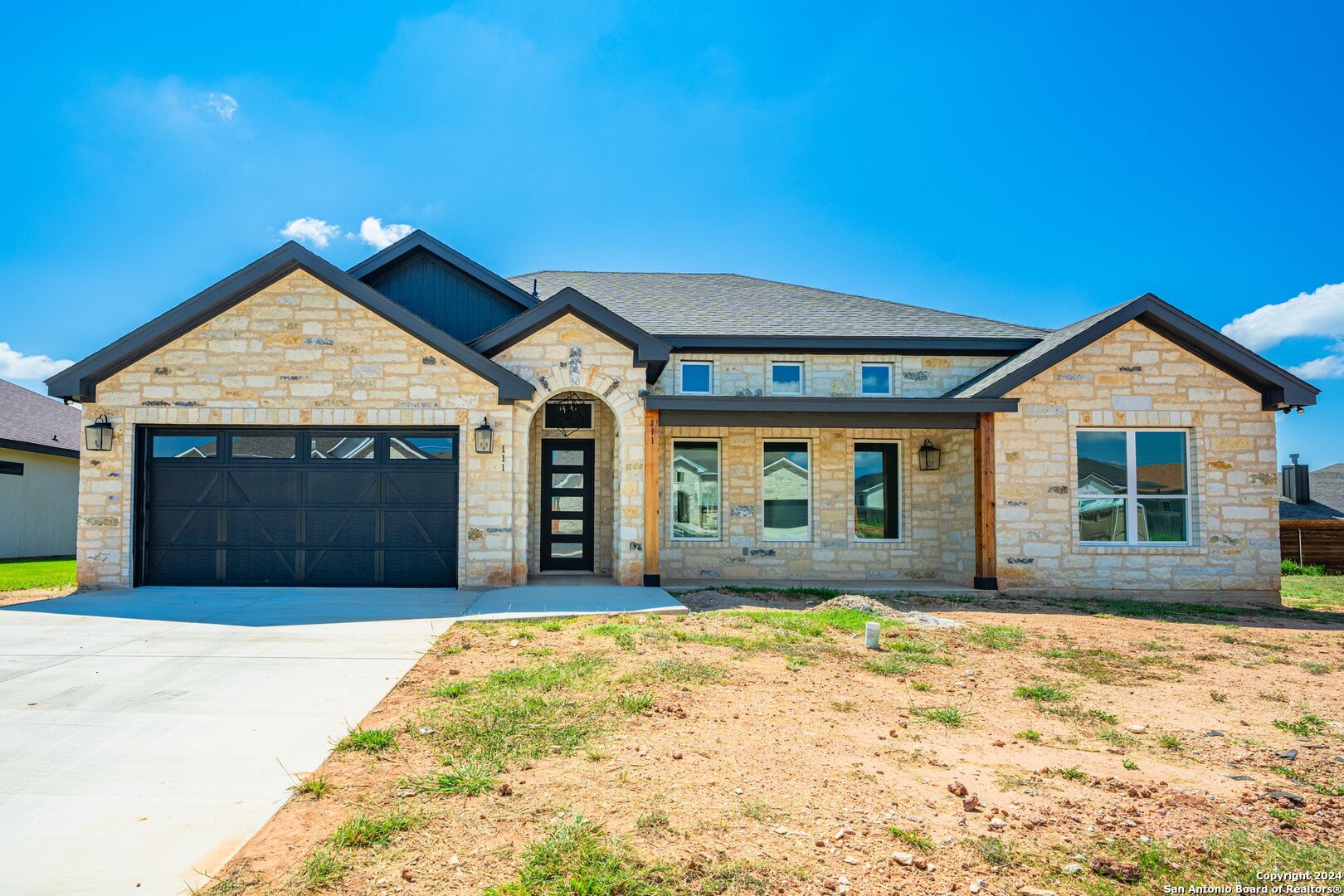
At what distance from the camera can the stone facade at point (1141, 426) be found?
36.4ft

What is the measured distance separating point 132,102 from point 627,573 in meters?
10.6

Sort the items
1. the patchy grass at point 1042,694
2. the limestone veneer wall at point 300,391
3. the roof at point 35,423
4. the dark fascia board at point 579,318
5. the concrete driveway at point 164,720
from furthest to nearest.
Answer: the roof at point 35,423 → the dark fascia board at point 579,318 → the limestone veneer wall at point 300,391 → the patchy grass at point 1042,694 → the concrete driveway at point 164,720

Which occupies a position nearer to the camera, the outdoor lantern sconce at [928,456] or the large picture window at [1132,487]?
the large picture window at [1132,487]

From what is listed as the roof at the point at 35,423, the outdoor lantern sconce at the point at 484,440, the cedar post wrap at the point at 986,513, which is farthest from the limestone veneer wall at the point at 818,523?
the roof at the point at 35,423

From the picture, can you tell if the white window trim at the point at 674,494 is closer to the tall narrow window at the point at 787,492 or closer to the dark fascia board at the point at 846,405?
the tall narrow window at the point at 787,492

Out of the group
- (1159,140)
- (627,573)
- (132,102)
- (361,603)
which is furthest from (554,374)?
(1159,140)

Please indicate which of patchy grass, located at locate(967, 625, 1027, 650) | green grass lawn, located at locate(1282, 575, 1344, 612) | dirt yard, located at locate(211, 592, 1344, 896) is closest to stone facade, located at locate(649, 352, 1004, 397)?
patchy grass, located at locate(967, 625, 1027, 650)

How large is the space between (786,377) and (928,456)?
3064mm

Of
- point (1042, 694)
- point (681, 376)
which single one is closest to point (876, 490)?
point (681, 376)

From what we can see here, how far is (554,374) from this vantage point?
10727mm

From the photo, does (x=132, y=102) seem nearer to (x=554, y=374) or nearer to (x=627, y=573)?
(x=554, y=374)

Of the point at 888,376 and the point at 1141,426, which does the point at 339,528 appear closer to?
the point at 888,376

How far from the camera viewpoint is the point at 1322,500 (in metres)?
23.8

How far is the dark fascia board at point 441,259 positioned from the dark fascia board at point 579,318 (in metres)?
2.23
